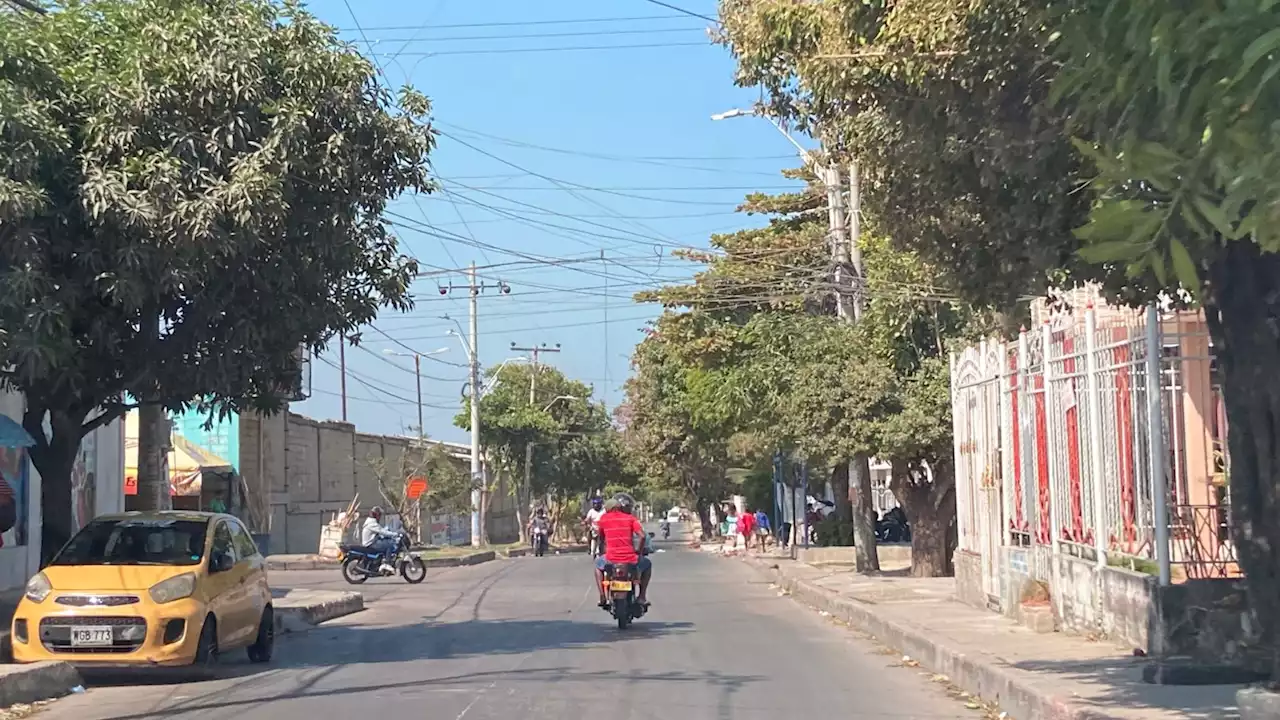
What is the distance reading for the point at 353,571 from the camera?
98.5 feet

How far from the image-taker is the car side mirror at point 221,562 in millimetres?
13711

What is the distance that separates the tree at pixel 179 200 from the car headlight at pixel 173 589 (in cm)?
216

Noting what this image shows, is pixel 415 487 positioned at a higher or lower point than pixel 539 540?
higher

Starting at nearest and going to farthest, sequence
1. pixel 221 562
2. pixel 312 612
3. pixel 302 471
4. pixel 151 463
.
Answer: pixel 221 562 → pixel 151 463 → pixel 312 612 → pixel 302 471

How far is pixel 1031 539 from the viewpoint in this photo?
1619 centimetres

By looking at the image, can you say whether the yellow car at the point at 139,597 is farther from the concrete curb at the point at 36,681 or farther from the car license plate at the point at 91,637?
the concrete curb at the point at 36,681

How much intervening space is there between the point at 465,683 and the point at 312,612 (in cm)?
838

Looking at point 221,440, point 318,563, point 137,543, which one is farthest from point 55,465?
point 221,440

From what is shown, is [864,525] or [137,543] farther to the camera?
[864,525]

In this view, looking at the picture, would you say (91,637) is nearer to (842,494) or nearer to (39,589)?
(39,589)

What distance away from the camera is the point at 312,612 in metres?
20.3

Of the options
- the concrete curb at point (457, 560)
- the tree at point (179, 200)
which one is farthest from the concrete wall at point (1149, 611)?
the concrete curb at point (457, 560)

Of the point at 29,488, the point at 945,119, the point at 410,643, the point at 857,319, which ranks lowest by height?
the point at 410,643

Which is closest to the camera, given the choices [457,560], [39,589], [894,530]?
[39,589]
